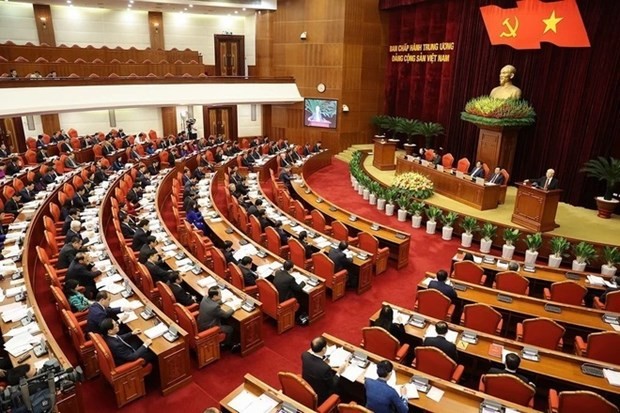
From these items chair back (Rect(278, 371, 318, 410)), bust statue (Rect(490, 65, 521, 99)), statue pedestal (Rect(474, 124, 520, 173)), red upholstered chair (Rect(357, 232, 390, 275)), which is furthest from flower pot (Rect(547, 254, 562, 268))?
chair back (Rect(278, 371, 318, 410))

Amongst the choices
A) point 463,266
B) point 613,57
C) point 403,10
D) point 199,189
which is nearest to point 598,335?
point 463,266

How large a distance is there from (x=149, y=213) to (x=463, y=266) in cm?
658

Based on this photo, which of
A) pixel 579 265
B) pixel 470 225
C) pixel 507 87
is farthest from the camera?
pixel 507 87

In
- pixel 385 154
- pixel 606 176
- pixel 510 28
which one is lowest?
pixel 385 154

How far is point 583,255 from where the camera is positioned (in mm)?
8250

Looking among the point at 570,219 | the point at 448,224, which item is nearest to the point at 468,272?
the point at 448,224

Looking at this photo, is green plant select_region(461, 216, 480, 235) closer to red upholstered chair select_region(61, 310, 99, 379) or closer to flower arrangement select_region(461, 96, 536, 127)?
flower arrangement select_region(461, 96, 536, 127)

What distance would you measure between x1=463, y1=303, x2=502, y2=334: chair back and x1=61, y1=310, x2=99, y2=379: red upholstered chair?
15.3 ft

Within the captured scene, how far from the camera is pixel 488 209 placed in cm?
1068

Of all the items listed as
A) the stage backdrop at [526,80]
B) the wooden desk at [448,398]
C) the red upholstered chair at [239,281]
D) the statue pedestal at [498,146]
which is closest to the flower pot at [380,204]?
the statue pedestal at [498,146]

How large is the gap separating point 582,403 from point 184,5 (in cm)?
1936

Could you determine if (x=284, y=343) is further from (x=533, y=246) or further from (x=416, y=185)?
(x=416, y=185)

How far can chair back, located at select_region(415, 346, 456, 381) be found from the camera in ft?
15.3

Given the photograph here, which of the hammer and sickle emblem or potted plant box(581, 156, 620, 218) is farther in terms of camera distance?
the hammer and sickle emblem
